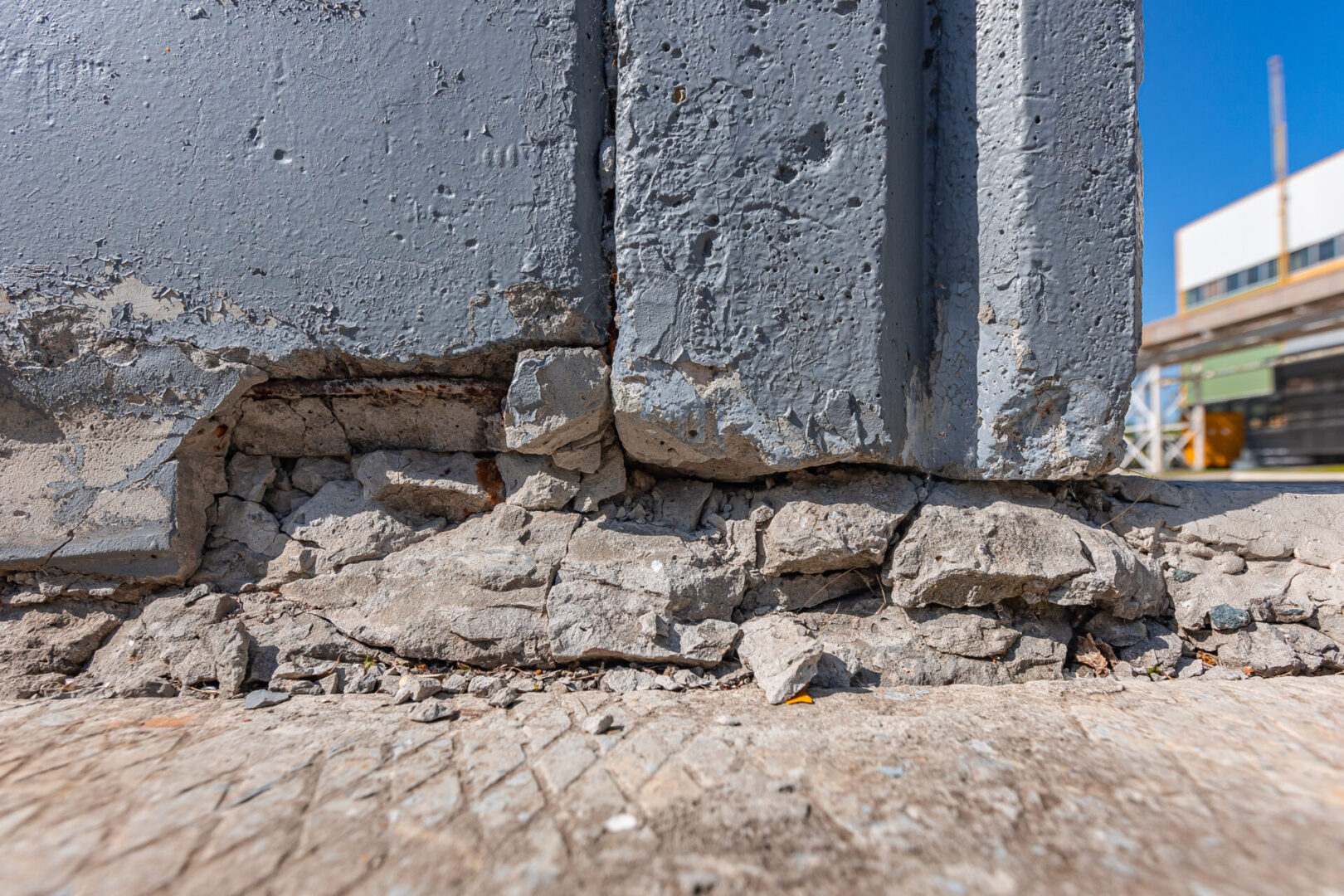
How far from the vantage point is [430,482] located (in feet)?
5.71

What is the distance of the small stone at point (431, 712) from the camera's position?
4.18ft

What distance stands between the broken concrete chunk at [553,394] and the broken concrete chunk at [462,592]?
10.8 inches

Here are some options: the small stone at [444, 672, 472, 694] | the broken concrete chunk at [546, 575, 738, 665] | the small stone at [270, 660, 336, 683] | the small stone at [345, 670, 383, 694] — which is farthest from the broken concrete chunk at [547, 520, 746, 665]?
the small stone at [270, 660, 336, 683]

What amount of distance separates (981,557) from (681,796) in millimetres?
1117

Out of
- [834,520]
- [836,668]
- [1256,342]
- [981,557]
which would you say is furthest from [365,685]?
[1256,342]

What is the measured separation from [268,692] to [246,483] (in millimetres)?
696

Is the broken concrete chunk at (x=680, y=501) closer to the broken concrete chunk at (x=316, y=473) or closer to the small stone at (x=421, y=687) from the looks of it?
the small stone at (x=421, y=687)

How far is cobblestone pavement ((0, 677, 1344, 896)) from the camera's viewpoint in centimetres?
83

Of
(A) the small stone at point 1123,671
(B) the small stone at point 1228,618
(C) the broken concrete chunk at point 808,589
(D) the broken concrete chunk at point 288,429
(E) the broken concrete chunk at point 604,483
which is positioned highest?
(D) the broken concrete chunk at point 288,429

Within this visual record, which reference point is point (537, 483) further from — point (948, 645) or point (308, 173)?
point (948, 645)

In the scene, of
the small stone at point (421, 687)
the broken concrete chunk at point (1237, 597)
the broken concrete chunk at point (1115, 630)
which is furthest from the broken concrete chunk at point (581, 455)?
the broken concrete chunk at point (1237, 597)

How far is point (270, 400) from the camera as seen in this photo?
1.75 metres

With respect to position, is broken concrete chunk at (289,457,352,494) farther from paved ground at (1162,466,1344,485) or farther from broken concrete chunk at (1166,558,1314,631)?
paved ground at (1162,466,1344,485)

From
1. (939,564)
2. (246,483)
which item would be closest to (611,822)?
(939,564)
